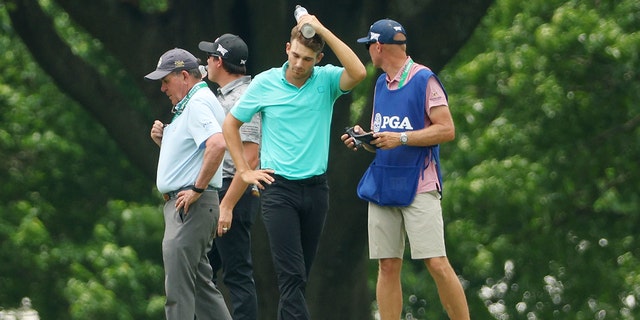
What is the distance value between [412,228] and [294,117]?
0.88 m

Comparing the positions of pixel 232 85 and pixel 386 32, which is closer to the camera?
pixel 386 32

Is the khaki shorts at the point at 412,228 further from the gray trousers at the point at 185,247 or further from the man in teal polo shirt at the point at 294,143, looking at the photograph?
the gray trousers at the point at 185,247

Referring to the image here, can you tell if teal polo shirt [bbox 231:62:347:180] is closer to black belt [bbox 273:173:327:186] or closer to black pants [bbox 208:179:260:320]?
black belt [bbox 273:173:327:186]

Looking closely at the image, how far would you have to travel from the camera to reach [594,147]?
750 inches

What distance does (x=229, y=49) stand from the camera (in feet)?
30.3

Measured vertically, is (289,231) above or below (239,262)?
below

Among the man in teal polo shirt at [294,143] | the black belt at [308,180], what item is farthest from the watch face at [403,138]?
the black belt at [308,180]

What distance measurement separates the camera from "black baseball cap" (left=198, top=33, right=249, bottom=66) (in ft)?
30.3

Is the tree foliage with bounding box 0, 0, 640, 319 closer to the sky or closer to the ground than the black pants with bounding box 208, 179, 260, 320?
closer to the sky

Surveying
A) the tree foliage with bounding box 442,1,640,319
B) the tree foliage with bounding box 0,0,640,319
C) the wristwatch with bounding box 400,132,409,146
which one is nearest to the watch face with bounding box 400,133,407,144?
the wristwatch with bounding box 400,132,409,146

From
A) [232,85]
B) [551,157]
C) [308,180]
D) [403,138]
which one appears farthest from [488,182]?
[403,138]

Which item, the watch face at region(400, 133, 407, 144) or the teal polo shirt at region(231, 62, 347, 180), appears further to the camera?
the teal polo shirt at region(231, 62, 347, 180)

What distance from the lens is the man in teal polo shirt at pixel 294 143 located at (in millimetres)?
8352

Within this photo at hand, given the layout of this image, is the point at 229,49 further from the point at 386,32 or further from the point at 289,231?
the point at 289,231
